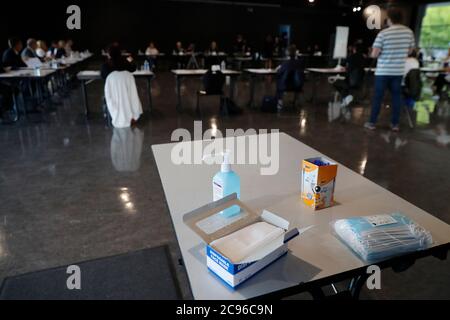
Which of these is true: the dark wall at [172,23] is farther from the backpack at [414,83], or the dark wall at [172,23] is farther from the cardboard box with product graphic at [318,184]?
the cardboard box with product graphic at [318,184]

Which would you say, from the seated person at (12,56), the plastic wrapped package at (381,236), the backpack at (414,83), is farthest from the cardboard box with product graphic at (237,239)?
the seated person at (12,56)

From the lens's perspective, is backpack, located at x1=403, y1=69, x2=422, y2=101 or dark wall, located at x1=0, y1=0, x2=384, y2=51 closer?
backpack, located at x1=403, y1=69, x2=422, y2=101

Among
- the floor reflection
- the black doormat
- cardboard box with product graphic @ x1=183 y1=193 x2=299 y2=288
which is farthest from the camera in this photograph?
the floor reflection

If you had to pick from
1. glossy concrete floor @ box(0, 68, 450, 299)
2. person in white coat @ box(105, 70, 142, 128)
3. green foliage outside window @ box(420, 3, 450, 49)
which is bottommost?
glossy concrete floor @ box(0, 68, 450, 299)

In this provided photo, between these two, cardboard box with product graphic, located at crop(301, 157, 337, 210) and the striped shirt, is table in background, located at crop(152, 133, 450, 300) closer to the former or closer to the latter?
cardboard box with product graphic, located at crop(301, 157, 337, 210)

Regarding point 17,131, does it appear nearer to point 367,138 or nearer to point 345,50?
point 367,138

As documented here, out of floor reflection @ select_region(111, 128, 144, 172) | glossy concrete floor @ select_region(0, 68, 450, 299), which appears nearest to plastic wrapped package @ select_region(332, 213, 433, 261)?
glossy concrete floor @ select_region(0, 68, 450, 299)

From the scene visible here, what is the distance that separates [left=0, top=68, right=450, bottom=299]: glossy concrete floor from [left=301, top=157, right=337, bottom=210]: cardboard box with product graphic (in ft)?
2.88

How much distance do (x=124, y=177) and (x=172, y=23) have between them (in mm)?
13305

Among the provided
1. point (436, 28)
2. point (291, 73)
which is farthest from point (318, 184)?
point (436, 28)

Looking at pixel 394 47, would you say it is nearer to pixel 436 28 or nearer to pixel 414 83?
pixel 414 83

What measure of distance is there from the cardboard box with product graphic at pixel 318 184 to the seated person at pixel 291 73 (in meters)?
5.22

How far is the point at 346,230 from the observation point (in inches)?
34.2

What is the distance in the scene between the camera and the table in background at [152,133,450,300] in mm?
733
